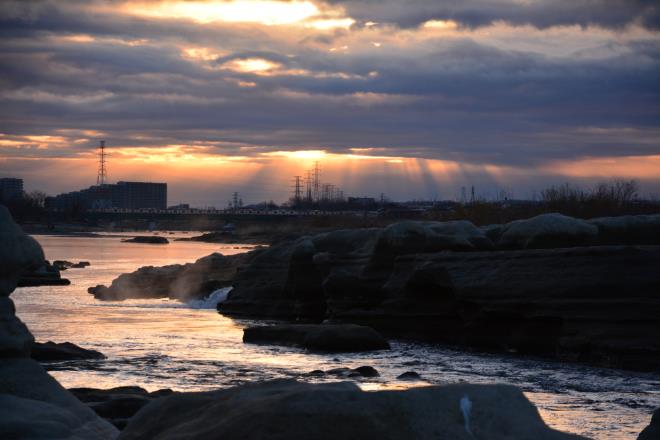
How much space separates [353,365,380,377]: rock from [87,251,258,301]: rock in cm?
2626

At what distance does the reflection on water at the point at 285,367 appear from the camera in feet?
71.4

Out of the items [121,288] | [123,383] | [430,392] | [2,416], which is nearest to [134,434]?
[430,392]

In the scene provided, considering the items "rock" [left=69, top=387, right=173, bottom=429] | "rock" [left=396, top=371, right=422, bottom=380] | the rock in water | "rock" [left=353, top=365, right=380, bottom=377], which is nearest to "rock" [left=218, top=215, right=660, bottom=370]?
"rock" [left=396, top=371, right=422, bottom=380]

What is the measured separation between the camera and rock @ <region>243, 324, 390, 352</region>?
1232 inches

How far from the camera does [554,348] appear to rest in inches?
1230

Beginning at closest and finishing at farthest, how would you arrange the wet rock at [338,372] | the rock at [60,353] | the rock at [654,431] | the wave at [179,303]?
1. the rock at [654,431]
2. the wet rock at [338,372]
3. the rock at [60,353]
4. the wave at [179,303]

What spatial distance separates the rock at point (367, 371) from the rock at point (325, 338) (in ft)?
17.6

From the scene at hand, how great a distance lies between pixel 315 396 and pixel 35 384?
683cm

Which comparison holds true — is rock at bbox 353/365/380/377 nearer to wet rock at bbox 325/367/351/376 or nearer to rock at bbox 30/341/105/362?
wet rock at bbox 325/367/351/376

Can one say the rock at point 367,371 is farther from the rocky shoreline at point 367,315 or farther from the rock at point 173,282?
the rock at point 173,282

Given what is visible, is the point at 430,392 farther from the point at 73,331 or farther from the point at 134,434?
the point at 73,331

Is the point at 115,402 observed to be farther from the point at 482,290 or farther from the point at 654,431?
the point at 482,290

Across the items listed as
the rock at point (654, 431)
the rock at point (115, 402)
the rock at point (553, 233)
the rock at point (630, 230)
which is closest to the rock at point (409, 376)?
the rock at point (115, 402)

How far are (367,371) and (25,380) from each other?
14087mm
